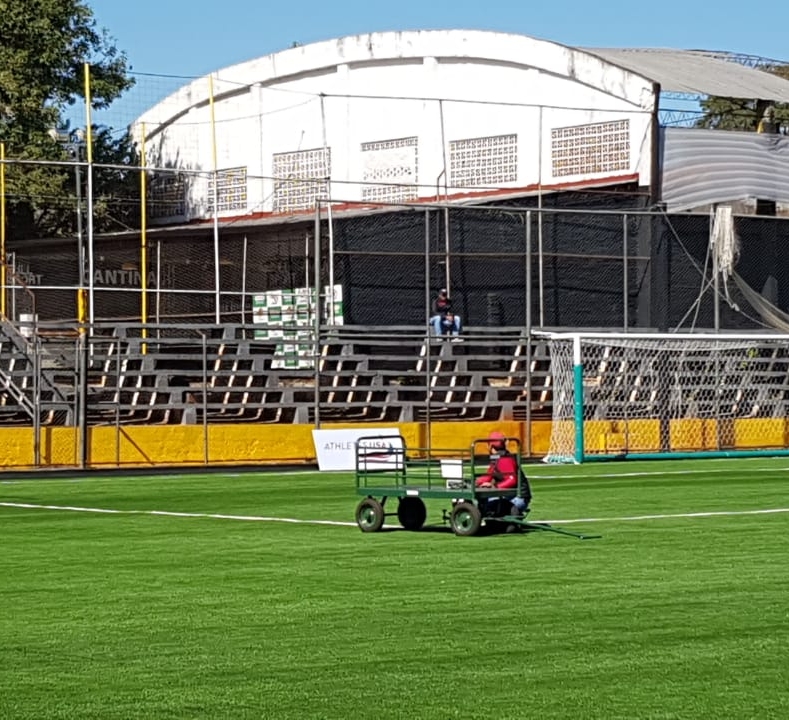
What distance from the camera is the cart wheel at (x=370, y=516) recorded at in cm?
1505

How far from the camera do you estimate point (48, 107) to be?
41938 mm

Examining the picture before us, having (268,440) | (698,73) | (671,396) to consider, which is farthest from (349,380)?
(698,73)

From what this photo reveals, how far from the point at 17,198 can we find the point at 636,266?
1381 cm

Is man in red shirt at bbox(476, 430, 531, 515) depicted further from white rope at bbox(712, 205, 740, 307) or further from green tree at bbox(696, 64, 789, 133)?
green tree at bbox(696, 64, 789, 133)

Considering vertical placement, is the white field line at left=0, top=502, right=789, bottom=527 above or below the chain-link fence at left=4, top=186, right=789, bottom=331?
below

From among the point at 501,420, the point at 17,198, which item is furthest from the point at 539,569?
the point at 17,198

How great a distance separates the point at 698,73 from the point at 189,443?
20086 mm

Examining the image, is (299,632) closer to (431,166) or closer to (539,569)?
(539,569)

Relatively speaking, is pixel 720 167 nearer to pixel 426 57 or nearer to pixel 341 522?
pixel 426 57

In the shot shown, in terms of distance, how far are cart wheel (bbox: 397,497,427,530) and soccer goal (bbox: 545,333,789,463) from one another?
15.4m

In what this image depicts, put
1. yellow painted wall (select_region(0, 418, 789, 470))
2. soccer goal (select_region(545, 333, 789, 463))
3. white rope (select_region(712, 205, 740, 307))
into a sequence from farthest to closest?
1. white rope (select_region(712, 205, 740, 307))
2. soccer goal (select_region(545, 333, 789, 463))
3. yellow painted wall (select_region(0, 418, 789, 470))

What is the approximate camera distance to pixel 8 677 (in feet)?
25.8

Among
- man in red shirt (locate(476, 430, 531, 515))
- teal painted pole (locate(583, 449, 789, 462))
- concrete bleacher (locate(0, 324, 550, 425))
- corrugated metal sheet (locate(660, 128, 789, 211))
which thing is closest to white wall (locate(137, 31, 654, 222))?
corrugated metal sheet (locate(660, 128, 789, 211))

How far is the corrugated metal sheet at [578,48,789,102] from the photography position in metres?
39.8
